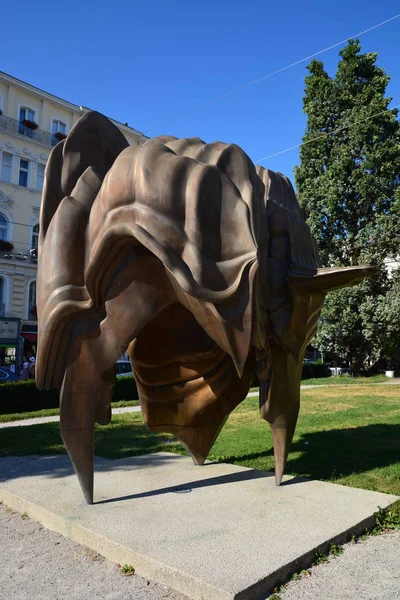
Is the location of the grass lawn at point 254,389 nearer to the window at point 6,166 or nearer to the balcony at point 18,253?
the balcony at point 18,253

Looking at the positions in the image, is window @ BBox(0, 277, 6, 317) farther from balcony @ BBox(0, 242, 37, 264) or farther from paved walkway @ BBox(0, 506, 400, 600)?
paved walkway @ BBox(0, 506, 400, 600)

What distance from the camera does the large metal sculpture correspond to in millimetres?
5336

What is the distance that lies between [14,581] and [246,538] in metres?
2.12

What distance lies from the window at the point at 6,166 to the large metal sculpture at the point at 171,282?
1128 inches

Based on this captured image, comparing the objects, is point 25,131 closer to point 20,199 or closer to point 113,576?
point 20,199

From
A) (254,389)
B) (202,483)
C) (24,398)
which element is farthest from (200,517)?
(254,389)

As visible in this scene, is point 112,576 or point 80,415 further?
point 80,415

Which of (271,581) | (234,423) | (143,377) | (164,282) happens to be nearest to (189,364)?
(143,377)

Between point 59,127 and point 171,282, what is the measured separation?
112 feet

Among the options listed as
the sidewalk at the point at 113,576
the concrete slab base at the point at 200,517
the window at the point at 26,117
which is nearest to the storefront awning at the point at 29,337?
the window at the point at 26,117

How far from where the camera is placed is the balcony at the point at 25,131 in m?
32.5

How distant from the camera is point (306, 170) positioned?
28547mm

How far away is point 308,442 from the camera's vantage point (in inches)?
409

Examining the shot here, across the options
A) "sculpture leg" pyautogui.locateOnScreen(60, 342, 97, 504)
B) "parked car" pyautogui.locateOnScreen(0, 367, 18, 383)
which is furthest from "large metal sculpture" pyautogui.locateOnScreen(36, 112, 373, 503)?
"parked car" pyautogui.locateOnScreen(0, 367, 18, 383)
